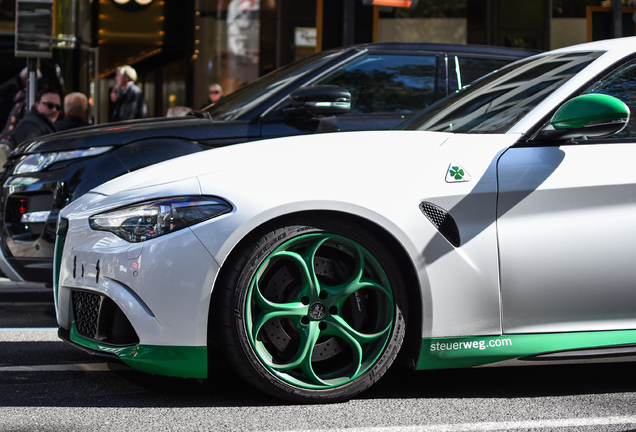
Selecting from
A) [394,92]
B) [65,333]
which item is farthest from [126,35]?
[65,333]

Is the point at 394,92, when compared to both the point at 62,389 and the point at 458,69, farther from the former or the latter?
the point at 62,389

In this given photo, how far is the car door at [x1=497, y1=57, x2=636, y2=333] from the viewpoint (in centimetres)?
361

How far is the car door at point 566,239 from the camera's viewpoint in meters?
3.61

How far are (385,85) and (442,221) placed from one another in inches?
111

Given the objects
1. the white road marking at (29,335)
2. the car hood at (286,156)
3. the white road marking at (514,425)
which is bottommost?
the white road marking at (29,335)

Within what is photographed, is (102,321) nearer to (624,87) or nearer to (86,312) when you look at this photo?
(86,312)

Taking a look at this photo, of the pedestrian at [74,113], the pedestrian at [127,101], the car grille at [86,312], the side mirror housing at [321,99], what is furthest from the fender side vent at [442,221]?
the pedestrian at [127,101]

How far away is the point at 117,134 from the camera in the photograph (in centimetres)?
573

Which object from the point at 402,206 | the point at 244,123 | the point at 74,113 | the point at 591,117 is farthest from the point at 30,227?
the point at 74,113

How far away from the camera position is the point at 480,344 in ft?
12.0

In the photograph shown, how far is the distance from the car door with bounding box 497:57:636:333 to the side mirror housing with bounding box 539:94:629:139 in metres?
0.09

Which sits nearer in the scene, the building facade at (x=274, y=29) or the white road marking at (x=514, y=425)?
the white road marking at (x=514, y=425)

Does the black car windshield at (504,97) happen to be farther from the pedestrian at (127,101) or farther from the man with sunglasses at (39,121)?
the pedestrian at (127,101)

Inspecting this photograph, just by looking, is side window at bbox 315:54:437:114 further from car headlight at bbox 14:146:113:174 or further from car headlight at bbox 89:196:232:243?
car headlight at bbox 89:196:232:243
